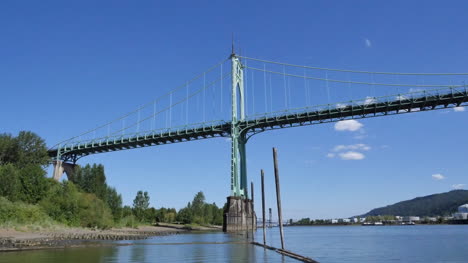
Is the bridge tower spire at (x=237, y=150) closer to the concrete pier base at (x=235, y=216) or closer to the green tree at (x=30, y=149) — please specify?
the concrete pier base at (x=235, y=216)

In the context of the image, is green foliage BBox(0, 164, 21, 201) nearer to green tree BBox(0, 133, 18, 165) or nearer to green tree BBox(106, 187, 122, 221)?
green tree BBox(0, 133, 18, 165)

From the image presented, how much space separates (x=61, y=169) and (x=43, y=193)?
3861cm

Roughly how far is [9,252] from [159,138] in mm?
61221

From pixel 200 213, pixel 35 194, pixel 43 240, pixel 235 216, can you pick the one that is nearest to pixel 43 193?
pixel 35 194

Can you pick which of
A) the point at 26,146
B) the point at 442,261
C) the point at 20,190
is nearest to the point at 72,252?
the point at 442,261

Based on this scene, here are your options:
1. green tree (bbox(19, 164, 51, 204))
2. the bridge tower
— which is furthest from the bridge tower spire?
green tree (bbox(19, 164, 51, 204))

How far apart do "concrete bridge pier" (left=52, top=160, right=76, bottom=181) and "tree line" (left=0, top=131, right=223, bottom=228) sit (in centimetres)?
1382

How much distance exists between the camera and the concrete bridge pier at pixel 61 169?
101 meters

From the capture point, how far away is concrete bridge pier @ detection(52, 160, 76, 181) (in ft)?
331

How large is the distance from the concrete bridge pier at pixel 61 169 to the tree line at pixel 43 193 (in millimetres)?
13822

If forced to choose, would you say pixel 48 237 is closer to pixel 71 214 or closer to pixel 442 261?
pixel 71 214

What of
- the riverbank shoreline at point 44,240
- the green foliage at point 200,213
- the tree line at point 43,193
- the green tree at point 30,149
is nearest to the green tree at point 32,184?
the tree line at point 43,193

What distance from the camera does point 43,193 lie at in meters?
65.4

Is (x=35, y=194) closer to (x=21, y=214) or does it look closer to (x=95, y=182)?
(x=21, y=214)
